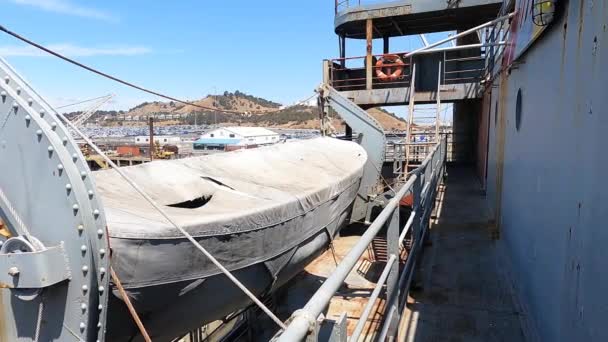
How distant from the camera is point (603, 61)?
6.59ft

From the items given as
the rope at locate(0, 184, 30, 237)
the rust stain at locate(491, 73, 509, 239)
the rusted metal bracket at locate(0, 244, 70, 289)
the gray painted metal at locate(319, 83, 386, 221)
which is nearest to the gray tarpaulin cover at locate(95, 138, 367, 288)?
the rusted metal bracket at locate(0, 244, 70, 289)

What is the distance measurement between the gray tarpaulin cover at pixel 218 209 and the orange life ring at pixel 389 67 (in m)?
9.14

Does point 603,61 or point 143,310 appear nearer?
point 603,61

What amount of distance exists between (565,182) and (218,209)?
2.46 meters

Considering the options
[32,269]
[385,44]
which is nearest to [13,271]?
[32,269]

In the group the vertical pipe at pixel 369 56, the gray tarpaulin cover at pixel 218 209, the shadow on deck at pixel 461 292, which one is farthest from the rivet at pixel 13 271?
the vertical pipe at pixel 369 56

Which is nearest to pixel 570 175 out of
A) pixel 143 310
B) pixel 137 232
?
pixel 137 232

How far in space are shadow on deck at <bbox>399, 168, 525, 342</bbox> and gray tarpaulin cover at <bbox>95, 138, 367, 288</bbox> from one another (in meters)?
1.33

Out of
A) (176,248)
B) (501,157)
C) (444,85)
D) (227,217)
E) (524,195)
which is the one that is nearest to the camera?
(176,248)

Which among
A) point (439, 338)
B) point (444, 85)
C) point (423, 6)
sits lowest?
point (439, 338)

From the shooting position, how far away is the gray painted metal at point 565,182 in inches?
80.1

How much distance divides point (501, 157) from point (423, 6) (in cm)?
909

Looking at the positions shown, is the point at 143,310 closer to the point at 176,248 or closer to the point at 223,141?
the point at 176,248

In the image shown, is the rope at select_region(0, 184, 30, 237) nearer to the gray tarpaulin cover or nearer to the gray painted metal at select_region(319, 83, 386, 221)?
the gray tarpaulin cover
